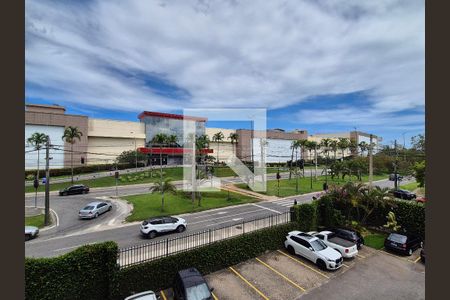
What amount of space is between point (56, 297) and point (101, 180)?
42316 millimetres

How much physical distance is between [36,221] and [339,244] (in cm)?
2932

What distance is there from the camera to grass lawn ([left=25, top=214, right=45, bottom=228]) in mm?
22688

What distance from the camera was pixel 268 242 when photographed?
675 inches

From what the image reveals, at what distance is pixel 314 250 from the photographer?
15469 mm

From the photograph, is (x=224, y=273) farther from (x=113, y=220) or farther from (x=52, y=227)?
(x=52, y=227)

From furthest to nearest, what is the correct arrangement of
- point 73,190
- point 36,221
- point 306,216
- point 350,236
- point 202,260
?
point 73,190, point 36,221, point 306,216, point 350,236, point 202,260

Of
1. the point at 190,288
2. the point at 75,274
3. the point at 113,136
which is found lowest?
the point at 190,288

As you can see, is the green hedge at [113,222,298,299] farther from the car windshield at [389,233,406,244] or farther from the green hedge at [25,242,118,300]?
the car windshield at [389,233,406,244]

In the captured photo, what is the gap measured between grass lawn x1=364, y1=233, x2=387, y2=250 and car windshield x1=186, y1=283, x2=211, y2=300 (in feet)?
50.7

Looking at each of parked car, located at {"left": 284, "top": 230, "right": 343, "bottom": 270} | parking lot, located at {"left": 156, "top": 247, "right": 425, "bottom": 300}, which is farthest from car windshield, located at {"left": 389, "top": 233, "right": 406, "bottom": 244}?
parked car, located at {"left": 284, "top": 230, "right": 343, "bottom": 270}

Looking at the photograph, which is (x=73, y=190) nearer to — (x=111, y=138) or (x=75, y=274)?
(x=75, y=274)

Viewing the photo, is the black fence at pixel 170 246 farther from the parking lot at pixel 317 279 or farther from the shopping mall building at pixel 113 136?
the shopping mall building at pixel 113 136

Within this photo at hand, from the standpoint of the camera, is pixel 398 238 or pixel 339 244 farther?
pixel 398 238

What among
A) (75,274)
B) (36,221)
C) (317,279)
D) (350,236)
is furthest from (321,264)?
(36,221)
